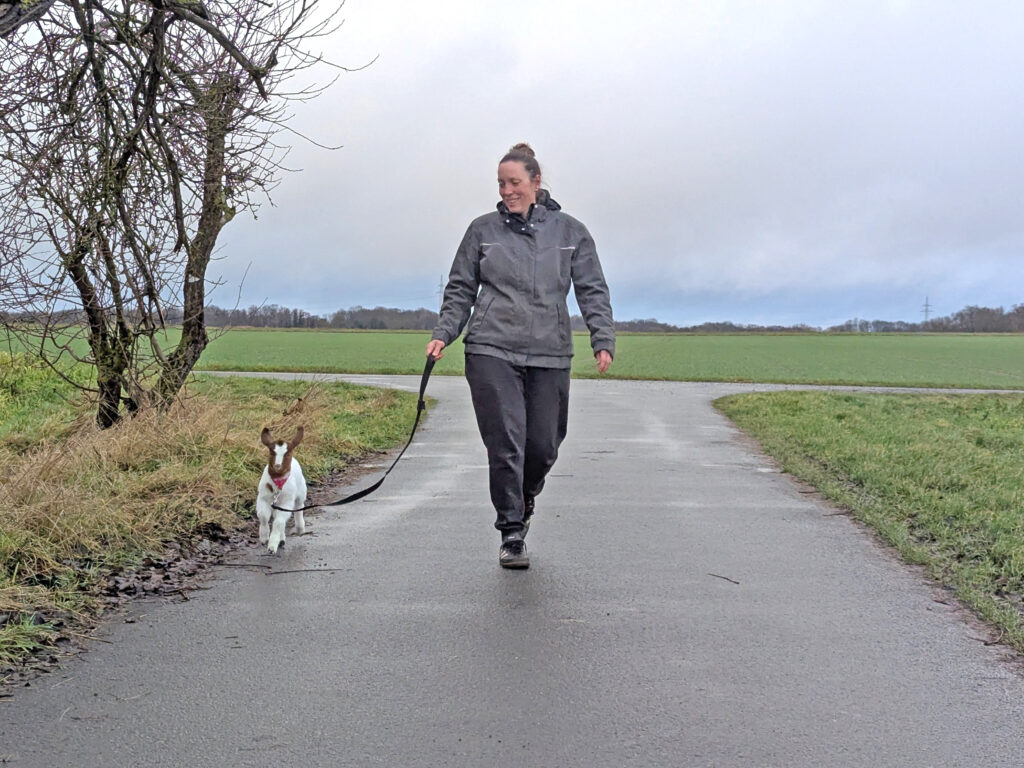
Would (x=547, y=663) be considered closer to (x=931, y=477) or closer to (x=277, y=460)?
(x=277, y=460)

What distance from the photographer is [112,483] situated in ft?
25.6

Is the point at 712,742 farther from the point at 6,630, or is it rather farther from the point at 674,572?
the point at 6,630

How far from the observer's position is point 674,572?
600 cm

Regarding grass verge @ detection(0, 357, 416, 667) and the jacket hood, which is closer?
grass verge @ detection(0, 357, 416, 667)

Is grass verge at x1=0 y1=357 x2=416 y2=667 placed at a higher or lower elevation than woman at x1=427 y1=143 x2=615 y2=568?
lower

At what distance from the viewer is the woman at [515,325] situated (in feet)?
20.2

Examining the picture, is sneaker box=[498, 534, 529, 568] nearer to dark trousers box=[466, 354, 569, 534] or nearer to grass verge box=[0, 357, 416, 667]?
dark trousers box=[466, 354, 569, 534]

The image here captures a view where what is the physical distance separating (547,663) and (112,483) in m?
4.70

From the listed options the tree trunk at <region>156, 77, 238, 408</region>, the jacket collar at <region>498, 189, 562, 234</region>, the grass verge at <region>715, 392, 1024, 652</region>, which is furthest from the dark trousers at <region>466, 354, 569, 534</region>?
the tree trunk at <region>156, 77, 238, 408</region>

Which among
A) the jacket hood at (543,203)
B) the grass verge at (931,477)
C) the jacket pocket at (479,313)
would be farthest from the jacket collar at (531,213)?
the grass verge at (931,477)

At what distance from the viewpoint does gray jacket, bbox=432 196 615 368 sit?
242 inches

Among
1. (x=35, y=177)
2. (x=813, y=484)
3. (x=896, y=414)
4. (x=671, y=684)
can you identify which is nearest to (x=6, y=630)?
(x=671, y=684)

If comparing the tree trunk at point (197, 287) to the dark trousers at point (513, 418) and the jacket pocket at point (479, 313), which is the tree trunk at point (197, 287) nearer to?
the jacket pocket at point (479, 313)

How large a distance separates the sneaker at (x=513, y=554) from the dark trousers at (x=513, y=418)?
0.08 meters
